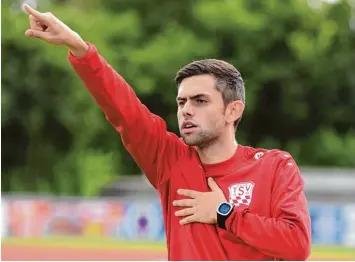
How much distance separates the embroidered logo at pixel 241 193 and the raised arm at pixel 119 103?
0.28 m

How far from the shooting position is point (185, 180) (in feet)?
9.41

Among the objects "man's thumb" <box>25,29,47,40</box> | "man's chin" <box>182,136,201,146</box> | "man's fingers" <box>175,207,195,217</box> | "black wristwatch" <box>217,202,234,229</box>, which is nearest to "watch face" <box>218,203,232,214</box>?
"black wristwatch" <box>217,202,234,229</box>

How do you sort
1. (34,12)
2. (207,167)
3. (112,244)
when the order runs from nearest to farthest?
(34,12), (207,167), (112,244)

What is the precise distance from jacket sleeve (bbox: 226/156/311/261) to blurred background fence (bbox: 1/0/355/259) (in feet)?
61.4

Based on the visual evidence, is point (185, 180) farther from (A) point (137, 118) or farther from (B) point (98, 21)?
(B) point (98, 21)

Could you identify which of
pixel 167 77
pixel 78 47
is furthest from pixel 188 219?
pixel 167 77

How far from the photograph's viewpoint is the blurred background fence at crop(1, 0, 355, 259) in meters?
26.2

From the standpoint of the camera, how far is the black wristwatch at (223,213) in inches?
104

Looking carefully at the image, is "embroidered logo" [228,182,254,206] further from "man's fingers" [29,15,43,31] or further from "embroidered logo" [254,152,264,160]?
"man's fingers" [29,15,43,31]

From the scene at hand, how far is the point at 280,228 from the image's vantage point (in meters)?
2.63

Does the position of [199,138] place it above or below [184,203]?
above

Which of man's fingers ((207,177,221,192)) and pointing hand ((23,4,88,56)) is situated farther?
man's fingers ((207,177,221,192))

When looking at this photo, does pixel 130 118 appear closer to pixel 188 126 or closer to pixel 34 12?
pixel 188 126

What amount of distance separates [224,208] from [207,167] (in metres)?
0.28
